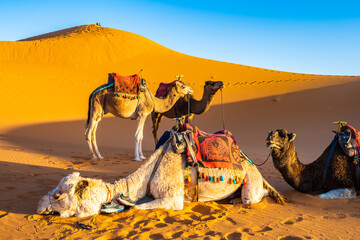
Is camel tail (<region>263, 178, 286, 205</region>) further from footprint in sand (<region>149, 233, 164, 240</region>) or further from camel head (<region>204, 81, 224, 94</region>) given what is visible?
camel head (<region>204, 81, 224, 94</region>)

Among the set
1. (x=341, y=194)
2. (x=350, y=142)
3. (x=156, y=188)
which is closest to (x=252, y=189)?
(x=156, y=188)

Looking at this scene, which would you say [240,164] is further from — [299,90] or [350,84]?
[350,84]

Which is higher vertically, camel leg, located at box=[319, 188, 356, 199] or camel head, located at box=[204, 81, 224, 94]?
camel head, located at box=[204, 81, 224, 94]

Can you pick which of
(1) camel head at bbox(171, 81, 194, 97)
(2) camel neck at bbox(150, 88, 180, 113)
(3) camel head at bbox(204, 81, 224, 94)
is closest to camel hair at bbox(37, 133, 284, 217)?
(3) camel head at bbox(204, 81, 224, 94)

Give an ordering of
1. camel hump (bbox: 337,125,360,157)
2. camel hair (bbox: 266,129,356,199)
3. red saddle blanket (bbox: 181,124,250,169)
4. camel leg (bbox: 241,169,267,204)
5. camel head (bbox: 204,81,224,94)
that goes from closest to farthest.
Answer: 1. red saddle blanket (bbox: 181,124,250,169)
2. camel leg (bbox: 241,169,267,204)
3. camel hair (bbox: 266,129,356,199)
4. camel hump (bbox: 337,125,360,157)
5. camel head (bbox: 204,81,224,94)

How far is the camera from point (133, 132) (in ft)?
57.0

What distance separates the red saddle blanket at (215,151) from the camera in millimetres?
4062

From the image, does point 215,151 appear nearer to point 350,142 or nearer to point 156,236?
point 156,236

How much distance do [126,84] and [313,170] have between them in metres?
5.83

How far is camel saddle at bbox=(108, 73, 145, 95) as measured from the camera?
29.0 feet

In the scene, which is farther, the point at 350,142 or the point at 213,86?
the point at 213,86

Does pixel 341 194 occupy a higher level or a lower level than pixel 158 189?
lower

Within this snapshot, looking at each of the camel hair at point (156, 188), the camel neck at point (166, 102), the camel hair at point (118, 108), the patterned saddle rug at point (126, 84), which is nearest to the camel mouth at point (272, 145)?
the camel hair at point (156, 188)

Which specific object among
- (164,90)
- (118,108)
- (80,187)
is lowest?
(80,187)
